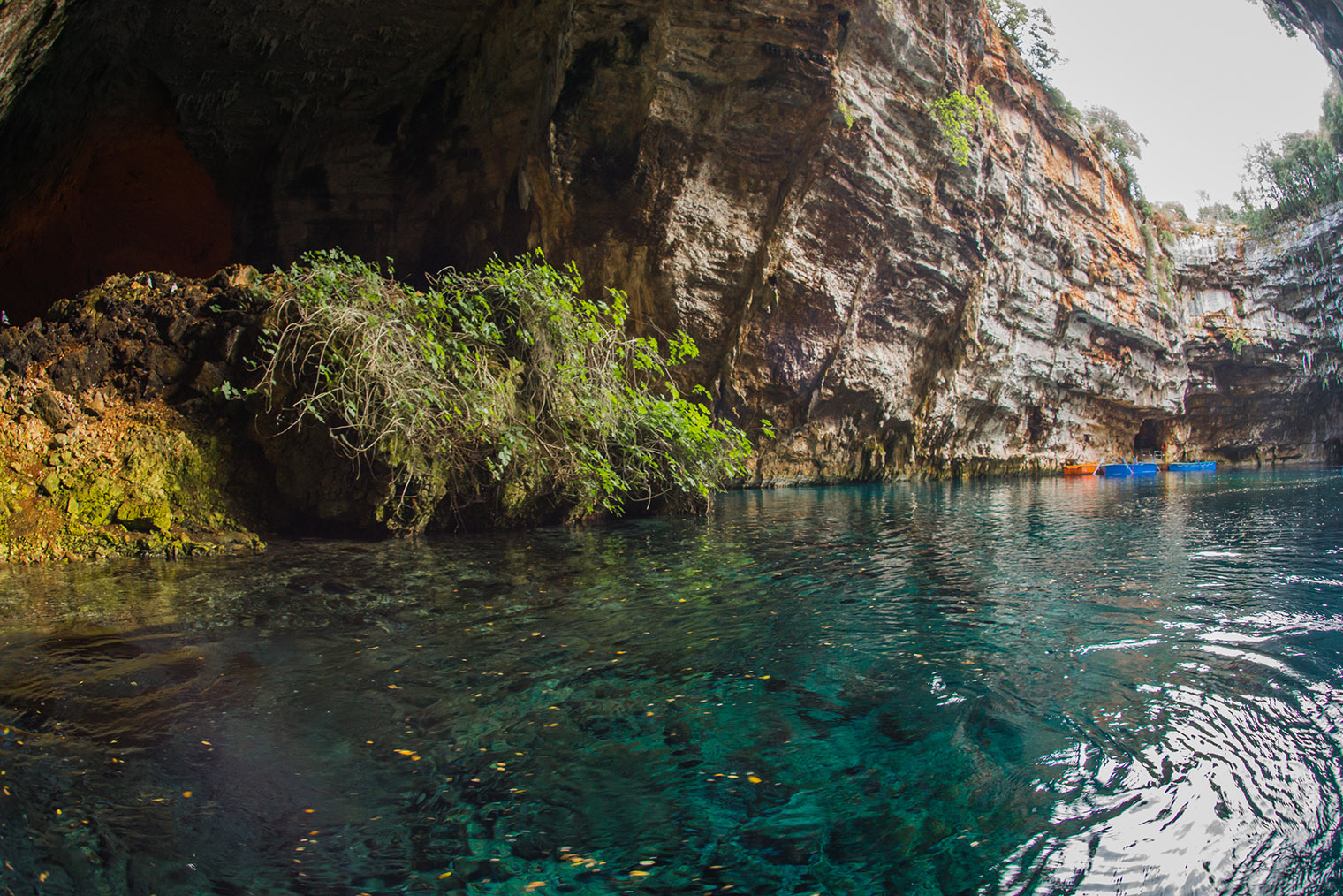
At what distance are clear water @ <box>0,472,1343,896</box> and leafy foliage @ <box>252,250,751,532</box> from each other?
2.03 m

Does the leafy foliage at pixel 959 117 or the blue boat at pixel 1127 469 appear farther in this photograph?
the blue boat at pixel 1127 469

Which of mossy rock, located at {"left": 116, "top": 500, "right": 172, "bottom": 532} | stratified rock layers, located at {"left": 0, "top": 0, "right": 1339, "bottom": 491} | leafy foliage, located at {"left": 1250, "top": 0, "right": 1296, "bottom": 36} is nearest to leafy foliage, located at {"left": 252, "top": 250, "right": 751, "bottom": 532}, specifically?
mossy rock, located at {"left": 116, "top": 500, "right": 172, "bottom": 532}

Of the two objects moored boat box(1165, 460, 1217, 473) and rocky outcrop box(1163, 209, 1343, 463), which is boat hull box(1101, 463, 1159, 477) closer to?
moored boat box(1165, 460, 1217, 473)

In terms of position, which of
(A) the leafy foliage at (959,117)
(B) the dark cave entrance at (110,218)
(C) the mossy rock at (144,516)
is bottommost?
(C) the mossy rock at (144,516)

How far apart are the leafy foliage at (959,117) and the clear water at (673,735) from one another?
36.0 ft

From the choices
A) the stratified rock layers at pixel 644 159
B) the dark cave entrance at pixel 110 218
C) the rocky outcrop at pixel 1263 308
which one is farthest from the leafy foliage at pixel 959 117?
the rocky outcrop at pixel 1263 308

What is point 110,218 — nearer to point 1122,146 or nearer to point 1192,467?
point 1122,146

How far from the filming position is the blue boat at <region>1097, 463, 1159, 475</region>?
20.9m

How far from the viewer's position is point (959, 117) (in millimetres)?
12695

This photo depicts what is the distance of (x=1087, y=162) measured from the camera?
1905 cm

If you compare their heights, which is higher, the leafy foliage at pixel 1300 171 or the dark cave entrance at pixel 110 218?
the leafy foliage at pixel 1300 171

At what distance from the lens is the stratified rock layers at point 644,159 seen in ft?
30.7

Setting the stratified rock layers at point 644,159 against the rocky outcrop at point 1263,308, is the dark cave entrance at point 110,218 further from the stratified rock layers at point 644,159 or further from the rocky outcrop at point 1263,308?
the rocky outcrop at point 1263,308

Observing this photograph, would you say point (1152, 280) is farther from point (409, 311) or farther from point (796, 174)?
point (409, 311)
